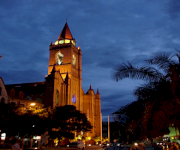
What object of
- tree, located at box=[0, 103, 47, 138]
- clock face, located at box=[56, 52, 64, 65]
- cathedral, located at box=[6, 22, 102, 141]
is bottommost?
tree, located at box=[0, 103, 47, 138]

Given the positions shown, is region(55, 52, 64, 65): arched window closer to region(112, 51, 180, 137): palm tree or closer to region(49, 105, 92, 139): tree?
region(49, 105, 92, 139): tree

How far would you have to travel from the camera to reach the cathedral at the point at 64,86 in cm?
7100

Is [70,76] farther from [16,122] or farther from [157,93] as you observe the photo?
[157,93]

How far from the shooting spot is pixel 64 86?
75.8m

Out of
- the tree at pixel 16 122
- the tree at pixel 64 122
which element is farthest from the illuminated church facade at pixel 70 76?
the tree at pixel 16 122

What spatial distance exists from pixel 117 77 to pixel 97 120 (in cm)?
8760

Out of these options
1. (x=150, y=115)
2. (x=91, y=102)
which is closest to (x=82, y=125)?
(x=91, y=102)

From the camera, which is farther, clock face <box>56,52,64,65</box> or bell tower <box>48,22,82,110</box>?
clock face <box>56,52,64,65</box>

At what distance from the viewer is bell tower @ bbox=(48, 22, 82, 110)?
8287 centimetres

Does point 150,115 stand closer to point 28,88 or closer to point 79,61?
point 28,88

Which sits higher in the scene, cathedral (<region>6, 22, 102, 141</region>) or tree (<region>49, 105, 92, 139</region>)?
cathedral (<region>6, 22, 102, 141</region>)

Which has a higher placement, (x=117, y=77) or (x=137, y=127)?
(x=117, y=77)

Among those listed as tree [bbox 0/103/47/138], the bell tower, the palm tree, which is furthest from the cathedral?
the palm tree

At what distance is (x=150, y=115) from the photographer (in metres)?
9.96
